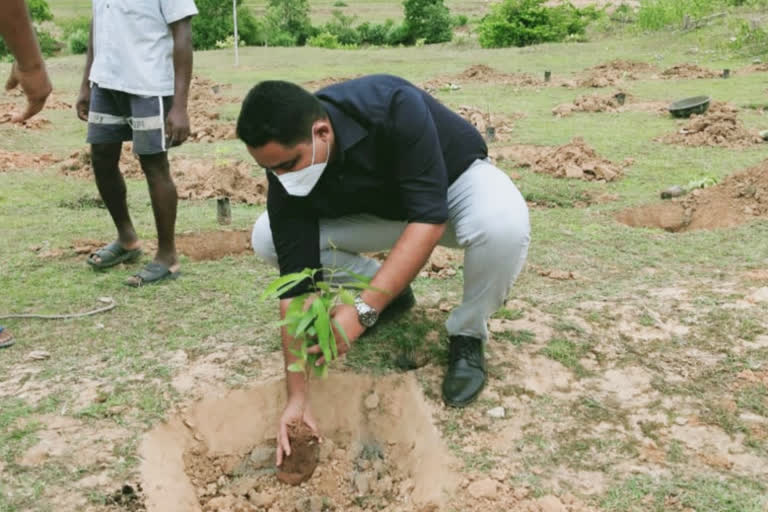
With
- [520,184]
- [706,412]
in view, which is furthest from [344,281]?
[520,184]

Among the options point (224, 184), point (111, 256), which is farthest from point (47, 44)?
point (111, 256)

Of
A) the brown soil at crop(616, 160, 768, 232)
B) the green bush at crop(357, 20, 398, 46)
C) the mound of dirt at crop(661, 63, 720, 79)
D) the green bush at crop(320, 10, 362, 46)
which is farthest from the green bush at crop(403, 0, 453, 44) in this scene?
the brown soil at crop(616, 160, 768, 232)

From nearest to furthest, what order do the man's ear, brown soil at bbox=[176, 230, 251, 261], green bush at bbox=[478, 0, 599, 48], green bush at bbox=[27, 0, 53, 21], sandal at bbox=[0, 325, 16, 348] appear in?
the man's ear → sandal at bbox=[0, 325, 16, 348] → brown soil at bbox=[176, 230, 251, 261] → green bush at bbox=[478, 0, 599, 48] → green bush at bbox=[27, 0, 53, 21]

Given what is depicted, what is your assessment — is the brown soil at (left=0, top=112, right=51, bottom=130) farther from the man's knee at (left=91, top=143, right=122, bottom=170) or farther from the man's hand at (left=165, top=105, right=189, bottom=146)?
the man's hand at (left=165, top=105, right=189, bottom=146)

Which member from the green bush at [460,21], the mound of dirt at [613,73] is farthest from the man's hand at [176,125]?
the green bush at [460,21]

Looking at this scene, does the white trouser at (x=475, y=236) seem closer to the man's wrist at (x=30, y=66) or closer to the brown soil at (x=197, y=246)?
the man's wrist at (x=30, y=66)

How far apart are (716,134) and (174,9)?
5631mm

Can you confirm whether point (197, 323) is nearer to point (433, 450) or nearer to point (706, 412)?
point (433, 450)

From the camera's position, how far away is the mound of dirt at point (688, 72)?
12.8 metres

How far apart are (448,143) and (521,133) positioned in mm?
5770

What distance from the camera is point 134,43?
11.1ft

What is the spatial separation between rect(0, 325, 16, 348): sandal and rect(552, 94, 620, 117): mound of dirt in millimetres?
7702

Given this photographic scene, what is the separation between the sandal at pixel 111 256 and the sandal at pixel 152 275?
0.27 meters

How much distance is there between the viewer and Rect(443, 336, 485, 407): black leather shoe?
8.36 feet
